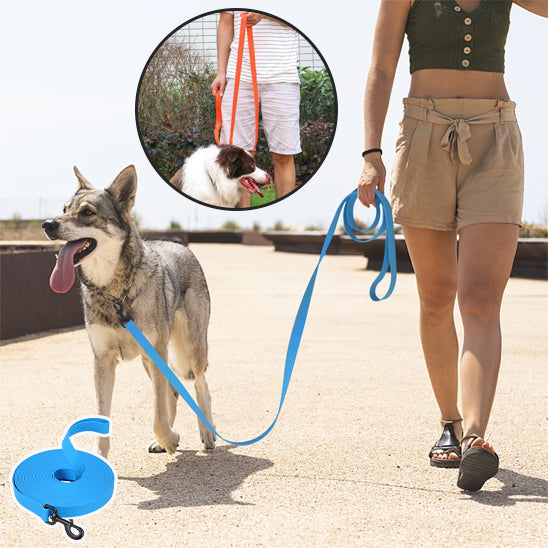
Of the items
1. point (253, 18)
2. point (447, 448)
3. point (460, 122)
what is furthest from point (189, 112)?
point (447, 448)

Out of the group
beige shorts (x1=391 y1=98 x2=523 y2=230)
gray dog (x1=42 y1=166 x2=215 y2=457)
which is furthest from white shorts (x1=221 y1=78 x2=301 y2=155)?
gray dog (x1=42 y1=166 x2=215 y2=457)

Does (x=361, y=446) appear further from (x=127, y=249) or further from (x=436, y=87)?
(x=436, y=87)

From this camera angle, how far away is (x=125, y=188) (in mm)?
4605

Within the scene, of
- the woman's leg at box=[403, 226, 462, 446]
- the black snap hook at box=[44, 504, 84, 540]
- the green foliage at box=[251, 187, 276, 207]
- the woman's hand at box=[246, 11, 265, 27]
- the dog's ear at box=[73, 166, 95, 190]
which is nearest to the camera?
the black snap hook at box=[44, 504, 84, 540]

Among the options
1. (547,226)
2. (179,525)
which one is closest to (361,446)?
(179,525)

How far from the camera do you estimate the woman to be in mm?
4098

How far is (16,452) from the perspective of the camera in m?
4.82

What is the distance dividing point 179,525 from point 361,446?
1.66 meters

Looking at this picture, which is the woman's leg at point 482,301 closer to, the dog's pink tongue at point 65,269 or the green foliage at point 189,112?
the green foliage at point 189,112

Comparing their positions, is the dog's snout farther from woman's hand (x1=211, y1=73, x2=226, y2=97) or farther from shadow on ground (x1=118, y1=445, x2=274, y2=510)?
shadow on ground (x1=118, y1=445, x2=274, y2=510)

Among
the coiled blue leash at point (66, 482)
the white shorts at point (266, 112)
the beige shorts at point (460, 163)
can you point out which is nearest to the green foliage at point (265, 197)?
the white shorts at point (266, 112)

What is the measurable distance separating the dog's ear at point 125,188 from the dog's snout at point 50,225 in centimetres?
47

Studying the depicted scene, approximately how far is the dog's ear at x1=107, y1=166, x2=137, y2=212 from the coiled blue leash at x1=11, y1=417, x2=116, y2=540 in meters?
1.18

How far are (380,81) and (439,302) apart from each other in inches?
47.9
